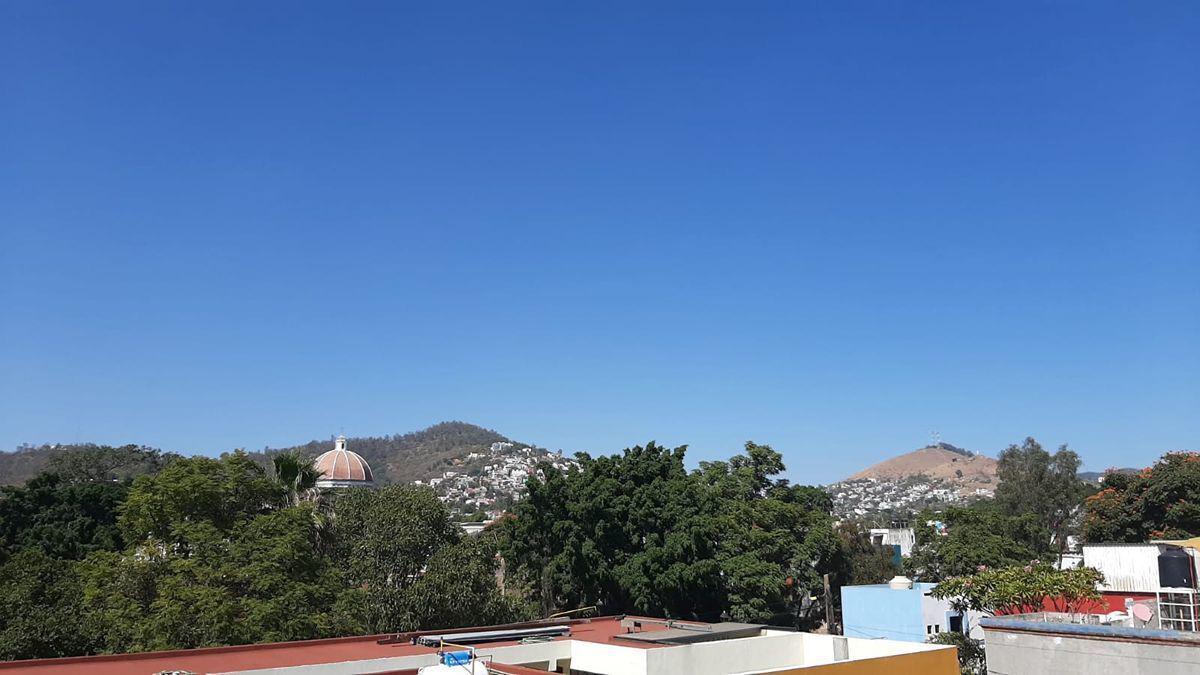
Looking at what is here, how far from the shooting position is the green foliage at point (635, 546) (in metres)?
35.3

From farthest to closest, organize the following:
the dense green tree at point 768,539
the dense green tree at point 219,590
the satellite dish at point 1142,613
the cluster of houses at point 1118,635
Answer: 1. the dense green tree at point 768,539
2. the dense green tree at point 219,590
3. the satellite dish at point 1142,613
4. the cluster of houses at point 1118,635

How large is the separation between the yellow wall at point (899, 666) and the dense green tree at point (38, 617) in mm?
22289

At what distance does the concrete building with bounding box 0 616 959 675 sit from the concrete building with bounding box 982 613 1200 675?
141 cm

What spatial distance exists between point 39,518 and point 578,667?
37730 millimetres

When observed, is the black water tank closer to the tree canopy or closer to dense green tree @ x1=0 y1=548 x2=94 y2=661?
the tree canopy

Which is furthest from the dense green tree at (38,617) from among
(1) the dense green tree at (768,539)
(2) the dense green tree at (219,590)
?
(1) the dense green tree at (768,539)

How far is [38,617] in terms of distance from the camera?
87.6 feet

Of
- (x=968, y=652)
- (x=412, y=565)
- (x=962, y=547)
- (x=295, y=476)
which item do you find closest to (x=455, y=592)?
(x=412, y=565)

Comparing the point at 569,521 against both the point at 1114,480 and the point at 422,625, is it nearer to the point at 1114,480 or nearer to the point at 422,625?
the point at 422,625

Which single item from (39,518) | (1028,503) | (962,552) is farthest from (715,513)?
(1028,503)

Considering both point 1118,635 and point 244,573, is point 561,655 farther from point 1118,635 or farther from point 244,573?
point 1118,635

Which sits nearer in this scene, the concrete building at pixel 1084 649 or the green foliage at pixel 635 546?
the concrete building at pixel 1084 649

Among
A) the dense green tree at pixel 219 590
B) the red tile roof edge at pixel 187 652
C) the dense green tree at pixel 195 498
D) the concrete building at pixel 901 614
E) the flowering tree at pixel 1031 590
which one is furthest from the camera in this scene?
the concrete building at pixel 901 614

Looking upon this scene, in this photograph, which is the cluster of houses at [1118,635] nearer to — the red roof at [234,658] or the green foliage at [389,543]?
the red roof at [234,658]
